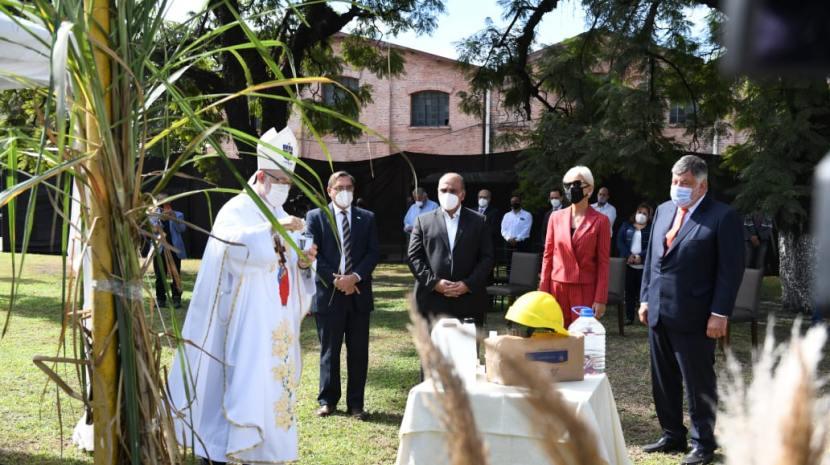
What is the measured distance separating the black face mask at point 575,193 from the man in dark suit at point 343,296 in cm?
169

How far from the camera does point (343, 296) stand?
262 inches

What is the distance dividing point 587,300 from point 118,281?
14.7ft

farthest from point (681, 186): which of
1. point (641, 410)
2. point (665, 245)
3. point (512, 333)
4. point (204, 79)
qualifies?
point (204, 79)

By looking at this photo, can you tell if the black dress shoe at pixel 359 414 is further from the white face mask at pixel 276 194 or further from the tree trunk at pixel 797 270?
the tree trunk at pixel 797 270

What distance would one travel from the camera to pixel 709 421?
5.29m

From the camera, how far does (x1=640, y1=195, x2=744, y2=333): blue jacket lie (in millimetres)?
5164

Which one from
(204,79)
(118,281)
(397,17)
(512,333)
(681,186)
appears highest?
(397,17)

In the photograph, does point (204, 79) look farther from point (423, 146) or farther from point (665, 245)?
point (423, 146)

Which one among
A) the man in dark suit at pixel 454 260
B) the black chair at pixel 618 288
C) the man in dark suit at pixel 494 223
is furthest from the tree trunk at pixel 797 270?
the man in dark suit at pixel 454 260

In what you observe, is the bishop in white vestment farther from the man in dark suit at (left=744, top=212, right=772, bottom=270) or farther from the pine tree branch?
the man in dark suit at (left=744, top=212, right=772, bottom=270)

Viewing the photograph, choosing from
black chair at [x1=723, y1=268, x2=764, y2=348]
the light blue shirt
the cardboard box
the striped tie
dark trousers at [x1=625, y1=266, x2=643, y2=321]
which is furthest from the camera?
the light blue shirt

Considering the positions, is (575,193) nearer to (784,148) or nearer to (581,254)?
(581,254)

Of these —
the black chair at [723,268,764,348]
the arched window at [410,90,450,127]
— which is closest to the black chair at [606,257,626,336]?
the black chair at [723,268,764,348]

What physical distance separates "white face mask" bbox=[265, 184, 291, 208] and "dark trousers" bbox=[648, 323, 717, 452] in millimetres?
2609
